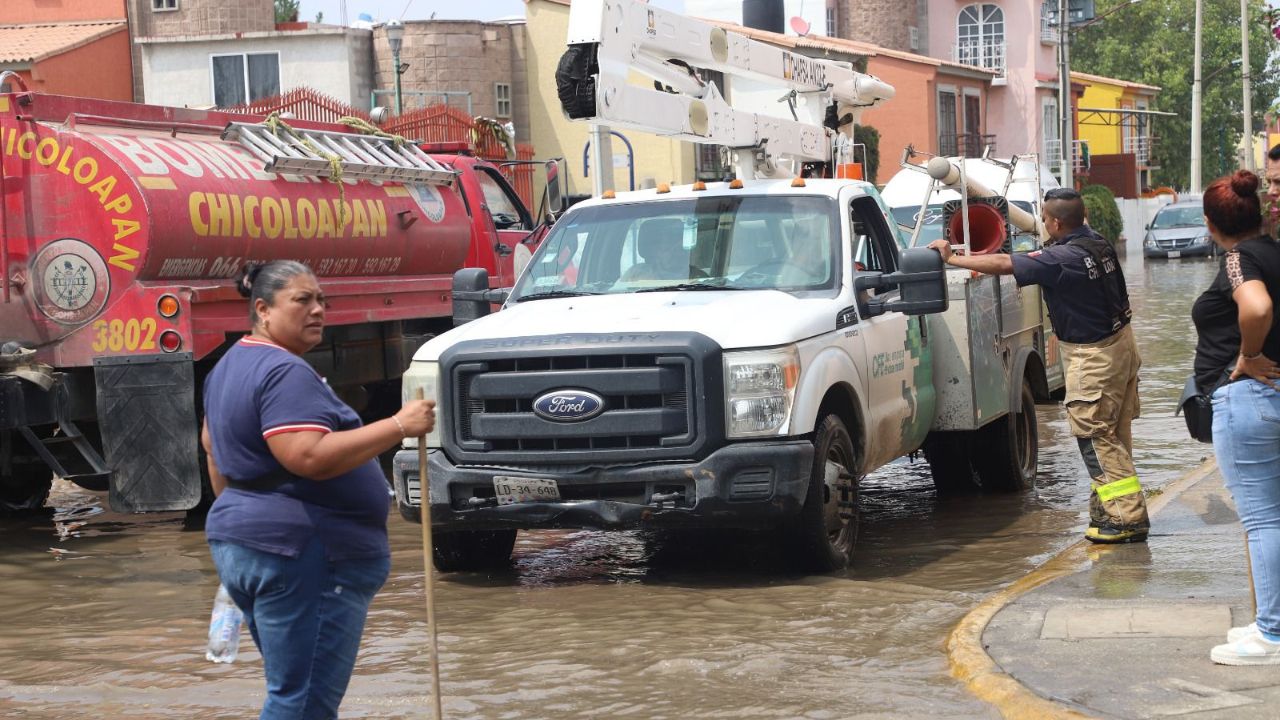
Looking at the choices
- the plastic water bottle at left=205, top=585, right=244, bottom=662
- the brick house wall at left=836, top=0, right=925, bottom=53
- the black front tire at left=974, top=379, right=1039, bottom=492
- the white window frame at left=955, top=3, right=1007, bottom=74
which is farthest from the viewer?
the white window frame at left=955, top=3, right=1007, bottom=74

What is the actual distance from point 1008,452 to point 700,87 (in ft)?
10.4

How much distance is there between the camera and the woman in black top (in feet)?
19.8

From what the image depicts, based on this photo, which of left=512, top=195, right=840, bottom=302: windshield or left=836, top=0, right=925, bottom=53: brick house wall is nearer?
left=512, top=195, right=840, bottom=302: windshield

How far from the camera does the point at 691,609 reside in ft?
26.3

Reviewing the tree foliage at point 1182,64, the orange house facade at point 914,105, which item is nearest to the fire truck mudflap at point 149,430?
the orange house facade at point 914,105

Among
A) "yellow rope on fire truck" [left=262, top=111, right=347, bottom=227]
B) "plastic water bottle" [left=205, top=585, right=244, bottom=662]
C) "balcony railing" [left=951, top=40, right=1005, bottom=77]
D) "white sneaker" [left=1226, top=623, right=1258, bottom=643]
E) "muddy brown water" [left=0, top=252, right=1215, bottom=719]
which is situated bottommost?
"muddy brown water" [left=0, top=252, right=1215, bottom=719]

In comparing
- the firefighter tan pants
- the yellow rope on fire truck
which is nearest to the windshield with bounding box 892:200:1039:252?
the yellow rope on fire truck

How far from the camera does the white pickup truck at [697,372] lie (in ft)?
26.4

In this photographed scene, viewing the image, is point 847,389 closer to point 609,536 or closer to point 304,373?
point 609,536

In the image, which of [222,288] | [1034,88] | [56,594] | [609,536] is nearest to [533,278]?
[609,536]

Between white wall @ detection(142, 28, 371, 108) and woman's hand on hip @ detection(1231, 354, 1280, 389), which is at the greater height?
white wall @ detection(142, 28, 371, 108)

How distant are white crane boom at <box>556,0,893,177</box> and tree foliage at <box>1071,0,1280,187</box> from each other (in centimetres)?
7750

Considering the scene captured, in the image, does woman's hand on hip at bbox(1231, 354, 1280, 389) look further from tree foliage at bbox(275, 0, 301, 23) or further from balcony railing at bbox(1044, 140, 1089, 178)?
tree foliage at bbox(275, 0, 301, 23)

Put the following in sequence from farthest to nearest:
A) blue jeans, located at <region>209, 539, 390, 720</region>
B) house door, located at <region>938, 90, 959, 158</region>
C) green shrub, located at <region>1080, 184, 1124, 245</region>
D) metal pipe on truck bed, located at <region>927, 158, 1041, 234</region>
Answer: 1. house door, located at <region>938, 90, 959, 158</region>
2. green shrub, located at <region>1080, 184, 1124, 245</region>
3. metal pipe on truck bed, located at <region>927, 158, 1041, 234</region>
4. blue jeans, located at <region>209, 539, 390, 720</region>
